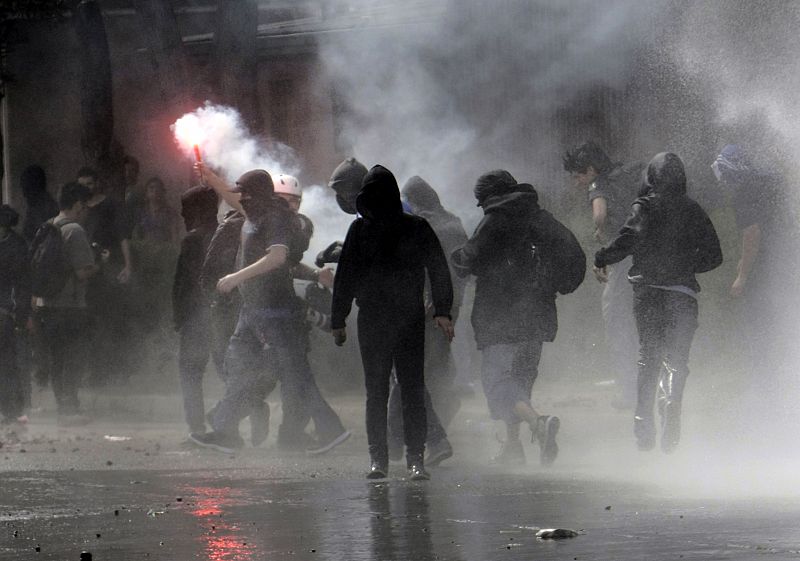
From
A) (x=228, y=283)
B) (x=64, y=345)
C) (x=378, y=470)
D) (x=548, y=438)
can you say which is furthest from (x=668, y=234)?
(x=64, y=345)

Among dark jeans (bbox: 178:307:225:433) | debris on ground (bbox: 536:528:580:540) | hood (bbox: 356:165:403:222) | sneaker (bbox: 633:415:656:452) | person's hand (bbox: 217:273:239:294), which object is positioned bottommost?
debris on ground (bbox: 536:528:580:540)

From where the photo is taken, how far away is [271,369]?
35.6 feet

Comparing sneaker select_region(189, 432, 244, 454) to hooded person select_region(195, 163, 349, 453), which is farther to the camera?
sneaker select_region(189, 432, 244, 454)

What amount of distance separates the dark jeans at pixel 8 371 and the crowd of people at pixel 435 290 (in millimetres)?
2264

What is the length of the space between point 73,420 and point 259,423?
8.44 feet

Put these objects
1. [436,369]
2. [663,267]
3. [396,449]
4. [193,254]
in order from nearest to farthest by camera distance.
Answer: [663,267] → [396,449] → [436,369] → [193,254]

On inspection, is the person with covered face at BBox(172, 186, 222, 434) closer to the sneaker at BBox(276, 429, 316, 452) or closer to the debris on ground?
the sneaker at BBox(276, 429, 316, 452)

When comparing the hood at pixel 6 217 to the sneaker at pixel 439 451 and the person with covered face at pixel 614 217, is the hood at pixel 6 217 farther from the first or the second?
the sneaker at pixel 439 451

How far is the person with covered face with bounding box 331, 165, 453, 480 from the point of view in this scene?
9.20 meters

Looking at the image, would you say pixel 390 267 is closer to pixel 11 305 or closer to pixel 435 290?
pixel 435 290

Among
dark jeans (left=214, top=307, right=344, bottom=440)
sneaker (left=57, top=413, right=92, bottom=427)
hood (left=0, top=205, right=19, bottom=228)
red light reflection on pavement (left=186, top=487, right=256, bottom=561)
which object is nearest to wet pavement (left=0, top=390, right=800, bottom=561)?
red light reflection on pavement (left=186, top=487, right=256, bottom=561)

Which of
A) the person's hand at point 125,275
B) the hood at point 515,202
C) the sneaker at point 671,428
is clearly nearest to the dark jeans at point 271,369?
the hood at point 515,202

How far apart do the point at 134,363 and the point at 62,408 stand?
1940 mm

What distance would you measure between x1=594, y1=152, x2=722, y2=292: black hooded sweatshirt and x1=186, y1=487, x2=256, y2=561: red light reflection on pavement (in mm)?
2611
